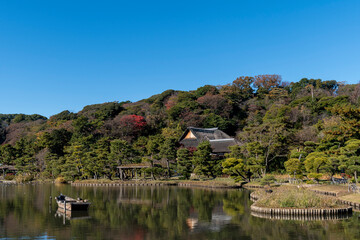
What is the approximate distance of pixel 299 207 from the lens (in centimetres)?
1834

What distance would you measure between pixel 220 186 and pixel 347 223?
19.7 m

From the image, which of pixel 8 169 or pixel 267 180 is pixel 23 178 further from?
pixel 267 180

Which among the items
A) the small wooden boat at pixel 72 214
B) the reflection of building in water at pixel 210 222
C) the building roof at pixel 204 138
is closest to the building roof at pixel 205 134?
the building roof at pixel 204 138

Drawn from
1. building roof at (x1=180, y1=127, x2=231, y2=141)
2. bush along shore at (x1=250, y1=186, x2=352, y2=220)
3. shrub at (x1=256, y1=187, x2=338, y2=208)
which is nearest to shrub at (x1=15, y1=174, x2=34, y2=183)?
building roof at (x1=180, y1=127, x2=231, y2=141)

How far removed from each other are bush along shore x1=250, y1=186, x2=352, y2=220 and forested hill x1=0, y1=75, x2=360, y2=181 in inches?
475

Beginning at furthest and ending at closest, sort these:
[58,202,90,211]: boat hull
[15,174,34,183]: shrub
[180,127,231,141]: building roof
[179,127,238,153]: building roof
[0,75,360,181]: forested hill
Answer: [180,127,231,141]: building roof < [15,174,34,183]: shrub < [179,127,238,153]: building roof < [0,75,360,181]: forested hill < [58,202,90,211]: boat hull

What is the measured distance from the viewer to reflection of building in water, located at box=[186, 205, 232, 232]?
51.2ft

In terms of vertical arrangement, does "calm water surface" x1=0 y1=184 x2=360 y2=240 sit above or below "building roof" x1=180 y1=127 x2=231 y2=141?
below

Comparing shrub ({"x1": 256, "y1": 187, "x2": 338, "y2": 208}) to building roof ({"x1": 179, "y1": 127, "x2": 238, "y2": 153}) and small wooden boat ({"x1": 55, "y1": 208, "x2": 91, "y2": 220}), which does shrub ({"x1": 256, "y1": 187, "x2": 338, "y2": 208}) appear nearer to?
small wooden boat ({"x1": 55, "y1": 208, "x2": 91, "y2": 220})

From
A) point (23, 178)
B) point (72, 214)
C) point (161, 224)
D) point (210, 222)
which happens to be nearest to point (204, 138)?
point (23, 178)

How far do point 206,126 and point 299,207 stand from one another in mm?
43073

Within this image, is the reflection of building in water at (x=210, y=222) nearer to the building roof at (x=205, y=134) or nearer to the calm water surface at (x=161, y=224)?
the calm water surface at (x=161, y=224)

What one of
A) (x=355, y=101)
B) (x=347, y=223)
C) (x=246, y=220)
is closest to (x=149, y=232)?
(x=246, y=220)

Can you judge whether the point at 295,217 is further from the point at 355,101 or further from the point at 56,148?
the point at 56,148
